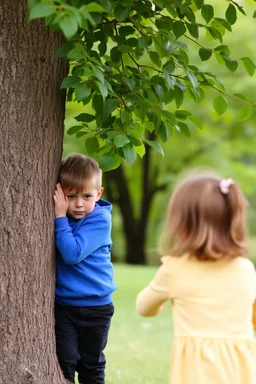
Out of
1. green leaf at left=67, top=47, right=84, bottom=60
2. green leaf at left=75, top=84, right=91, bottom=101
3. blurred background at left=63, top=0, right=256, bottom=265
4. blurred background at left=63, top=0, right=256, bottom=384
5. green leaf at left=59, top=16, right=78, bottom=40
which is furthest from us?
blurred background at left=63, top=0, right=256, bottom=265

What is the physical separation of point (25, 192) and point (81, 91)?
2.17 ft

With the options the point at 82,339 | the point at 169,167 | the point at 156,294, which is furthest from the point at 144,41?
the point at 169,167

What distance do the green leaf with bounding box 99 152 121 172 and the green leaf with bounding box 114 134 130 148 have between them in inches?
5.0

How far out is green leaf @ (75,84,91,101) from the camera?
3.14 meters

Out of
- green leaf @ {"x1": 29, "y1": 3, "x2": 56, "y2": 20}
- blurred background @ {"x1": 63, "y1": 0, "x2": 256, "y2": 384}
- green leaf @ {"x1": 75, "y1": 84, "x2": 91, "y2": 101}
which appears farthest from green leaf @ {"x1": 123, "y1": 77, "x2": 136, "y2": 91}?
blurred background @ {"x1": 63, "y1": 0, "x2": 256, "y2": 384}

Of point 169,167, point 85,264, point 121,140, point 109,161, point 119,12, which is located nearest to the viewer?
point 119,12

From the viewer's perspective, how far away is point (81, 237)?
371 centimetres

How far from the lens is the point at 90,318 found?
12.7ft

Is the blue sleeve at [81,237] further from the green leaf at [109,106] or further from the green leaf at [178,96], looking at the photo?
the green leaf at [178,96]

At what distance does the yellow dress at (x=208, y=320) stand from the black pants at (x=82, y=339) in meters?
1.06

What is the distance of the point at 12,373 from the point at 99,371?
0.76 metres

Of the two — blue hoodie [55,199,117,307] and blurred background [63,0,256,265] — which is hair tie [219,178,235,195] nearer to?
blue hoodie [55,199,117,307]

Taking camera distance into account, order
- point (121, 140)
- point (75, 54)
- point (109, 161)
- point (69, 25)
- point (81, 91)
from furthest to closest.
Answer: point (109, 161) → point (121, 140) → point (81, 91) → point (75, 54) → point (69, 25)

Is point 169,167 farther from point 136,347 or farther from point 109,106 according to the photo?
point 109,106
